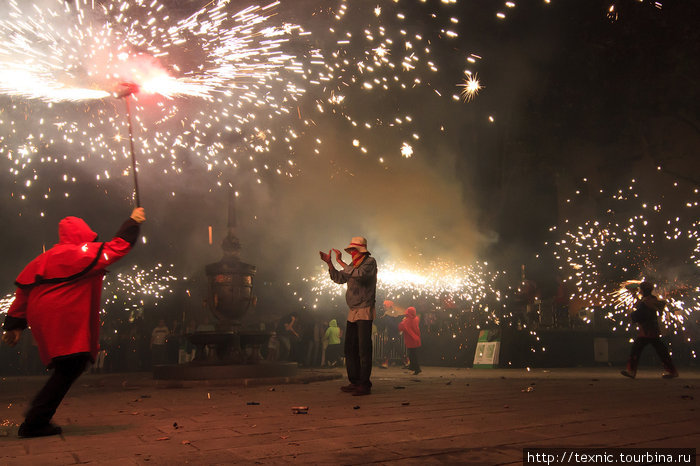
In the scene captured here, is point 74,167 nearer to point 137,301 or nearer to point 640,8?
point 137,301

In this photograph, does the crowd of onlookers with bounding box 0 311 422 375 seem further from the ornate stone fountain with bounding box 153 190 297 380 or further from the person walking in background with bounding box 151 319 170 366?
the ornate stone fountain with bounding box 153 190 297 380

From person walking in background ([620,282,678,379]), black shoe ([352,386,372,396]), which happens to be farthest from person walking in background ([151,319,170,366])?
person walking in background ([620,282,678,379])

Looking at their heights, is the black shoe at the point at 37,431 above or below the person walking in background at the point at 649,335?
below

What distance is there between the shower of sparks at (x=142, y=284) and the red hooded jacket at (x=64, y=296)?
18.9 m

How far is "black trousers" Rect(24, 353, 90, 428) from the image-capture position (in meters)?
3.79

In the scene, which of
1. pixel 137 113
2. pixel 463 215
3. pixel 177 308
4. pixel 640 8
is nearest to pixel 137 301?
pixel 177 308

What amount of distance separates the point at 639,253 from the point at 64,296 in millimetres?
16997

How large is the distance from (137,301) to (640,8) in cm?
2054

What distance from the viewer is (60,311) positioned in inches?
157

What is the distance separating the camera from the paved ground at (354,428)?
3047 mm

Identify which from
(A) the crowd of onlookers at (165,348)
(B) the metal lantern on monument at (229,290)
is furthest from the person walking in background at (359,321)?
(A) the crowd of onlookers at (165,348)

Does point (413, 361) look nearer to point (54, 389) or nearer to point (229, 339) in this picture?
point (229, 339)

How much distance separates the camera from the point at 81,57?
929 cm

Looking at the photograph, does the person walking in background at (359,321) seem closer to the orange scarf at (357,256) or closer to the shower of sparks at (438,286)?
the orange scarf at (357,256)
